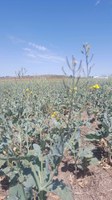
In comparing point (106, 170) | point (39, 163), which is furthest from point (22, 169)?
point (106, 170)

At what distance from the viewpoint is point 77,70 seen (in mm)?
2287

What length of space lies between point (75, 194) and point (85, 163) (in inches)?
17.9

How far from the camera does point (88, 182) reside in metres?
3.65

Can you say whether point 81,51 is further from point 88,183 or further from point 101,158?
point 101,158

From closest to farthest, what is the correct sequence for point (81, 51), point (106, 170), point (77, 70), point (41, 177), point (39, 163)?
point (77, 70) < point (81, 51) < point (41, 177) < point (39, 163) < point (106, 170)

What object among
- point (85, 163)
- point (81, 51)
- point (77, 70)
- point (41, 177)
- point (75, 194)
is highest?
point (81, 51)

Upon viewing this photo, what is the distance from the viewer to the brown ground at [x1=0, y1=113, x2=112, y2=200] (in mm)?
3389

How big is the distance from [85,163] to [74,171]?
188 mm

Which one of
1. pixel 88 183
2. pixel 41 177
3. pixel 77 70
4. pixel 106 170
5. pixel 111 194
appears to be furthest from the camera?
pixel 106 170

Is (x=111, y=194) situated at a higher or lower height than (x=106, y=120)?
lower

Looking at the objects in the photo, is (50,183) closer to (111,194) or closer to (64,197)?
(64,197)

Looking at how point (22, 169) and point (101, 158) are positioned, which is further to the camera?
point (101, 158)

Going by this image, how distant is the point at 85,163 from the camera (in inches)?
148

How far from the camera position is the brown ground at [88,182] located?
3389 millimetres
